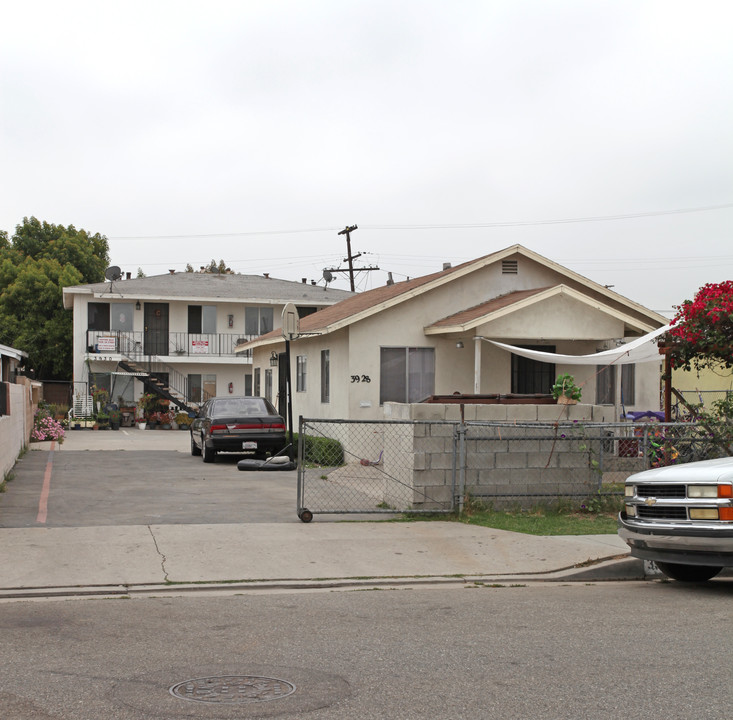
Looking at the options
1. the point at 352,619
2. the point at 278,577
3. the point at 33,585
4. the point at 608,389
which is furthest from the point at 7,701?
the point at 608,389

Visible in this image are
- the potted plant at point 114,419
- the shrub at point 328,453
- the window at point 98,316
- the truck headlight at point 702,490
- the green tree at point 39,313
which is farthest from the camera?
the green tree at point 39,313

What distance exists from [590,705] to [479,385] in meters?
15.8

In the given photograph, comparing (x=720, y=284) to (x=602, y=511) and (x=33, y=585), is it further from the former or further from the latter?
(x=33, y=585)

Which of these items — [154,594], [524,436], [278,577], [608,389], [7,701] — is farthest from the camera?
[608,389]

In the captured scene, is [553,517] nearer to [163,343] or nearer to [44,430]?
[44,430]

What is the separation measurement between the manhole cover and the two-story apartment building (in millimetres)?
35100

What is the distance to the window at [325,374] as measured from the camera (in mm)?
22984

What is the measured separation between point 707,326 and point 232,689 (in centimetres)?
947

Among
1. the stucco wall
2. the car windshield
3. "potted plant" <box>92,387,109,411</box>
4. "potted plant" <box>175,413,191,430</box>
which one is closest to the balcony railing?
"potted plant" <box>92,387,109,411</box>

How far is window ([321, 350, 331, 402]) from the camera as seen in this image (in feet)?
75.4

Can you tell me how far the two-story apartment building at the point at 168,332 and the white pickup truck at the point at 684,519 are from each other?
3302 cm

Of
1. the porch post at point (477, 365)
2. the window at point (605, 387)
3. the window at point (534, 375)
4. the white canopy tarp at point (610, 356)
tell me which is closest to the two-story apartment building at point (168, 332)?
the window at point (534, 375)

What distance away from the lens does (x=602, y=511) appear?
1280 centimetres

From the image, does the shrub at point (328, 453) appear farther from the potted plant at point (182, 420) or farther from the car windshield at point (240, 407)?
the potted plant at point (182, 420)
